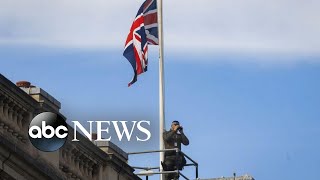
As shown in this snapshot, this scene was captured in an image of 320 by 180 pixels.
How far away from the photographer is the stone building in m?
29.8

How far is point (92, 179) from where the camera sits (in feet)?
111

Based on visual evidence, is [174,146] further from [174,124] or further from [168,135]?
[174,124]

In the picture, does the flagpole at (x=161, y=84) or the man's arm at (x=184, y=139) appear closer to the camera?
the man's arm at (x=184, y=139)

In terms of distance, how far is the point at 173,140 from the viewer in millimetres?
36844

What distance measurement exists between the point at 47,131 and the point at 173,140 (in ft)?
20.7

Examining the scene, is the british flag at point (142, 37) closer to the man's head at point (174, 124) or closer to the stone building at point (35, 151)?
the man's head at point (174, 124)

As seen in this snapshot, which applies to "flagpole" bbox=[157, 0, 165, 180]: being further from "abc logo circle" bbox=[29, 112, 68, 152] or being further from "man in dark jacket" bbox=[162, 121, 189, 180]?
"abc logo circle" bbox=[29, 112, 68, 152]

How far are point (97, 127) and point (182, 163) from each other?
320 centimetres

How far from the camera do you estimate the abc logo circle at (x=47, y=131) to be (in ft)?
101

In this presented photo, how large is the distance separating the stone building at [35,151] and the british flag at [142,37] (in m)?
5.46

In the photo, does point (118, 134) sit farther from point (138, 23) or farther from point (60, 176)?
point (138, 23)

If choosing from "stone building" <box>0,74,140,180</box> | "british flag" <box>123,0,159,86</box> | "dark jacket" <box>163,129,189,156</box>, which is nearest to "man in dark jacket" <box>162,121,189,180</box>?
"dark jacket" <box>163,129,189,156</box>

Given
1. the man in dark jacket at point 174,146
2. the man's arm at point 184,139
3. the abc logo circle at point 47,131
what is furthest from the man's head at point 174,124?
the abc logo circle at point 47,131

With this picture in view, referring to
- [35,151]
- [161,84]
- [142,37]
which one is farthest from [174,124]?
[35,151]
